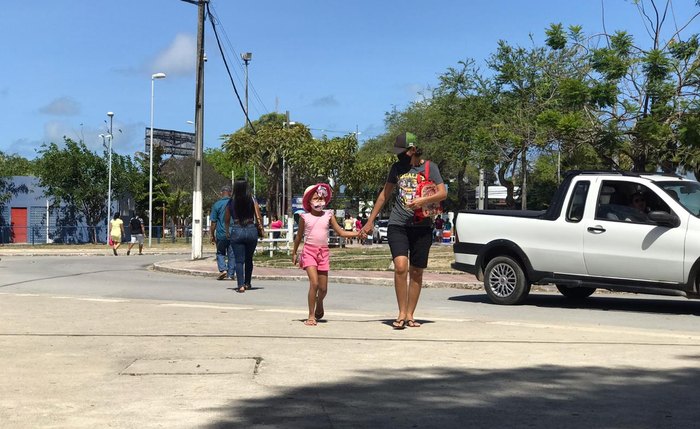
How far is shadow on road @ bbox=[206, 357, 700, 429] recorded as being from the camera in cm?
537

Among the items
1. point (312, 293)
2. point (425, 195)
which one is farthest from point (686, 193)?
point (312, 293)

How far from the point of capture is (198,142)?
88.2 ft

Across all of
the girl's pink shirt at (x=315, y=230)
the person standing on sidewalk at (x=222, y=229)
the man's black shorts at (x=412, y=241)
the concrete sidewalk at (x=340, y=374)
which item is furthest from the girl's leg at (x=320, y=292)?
the person standing on sidewalk at (x=222, y=229)

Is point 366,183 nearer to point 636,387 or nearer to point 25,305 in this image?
point 25,305

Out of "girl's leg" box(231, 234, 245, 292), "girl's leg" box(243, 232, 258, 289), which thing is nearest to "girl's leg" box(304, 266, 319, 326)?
"girl's leg" box(243, 232, 258, 289)

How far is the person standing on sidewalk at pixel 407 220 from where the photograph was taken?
926 centimetres

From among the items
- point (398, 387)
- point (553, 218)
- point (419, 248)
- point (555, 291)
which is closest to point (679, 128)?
point (555, 291)

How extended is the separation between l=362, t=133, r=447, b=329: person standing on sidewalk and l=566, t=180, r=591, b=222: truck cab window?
3.73 metres

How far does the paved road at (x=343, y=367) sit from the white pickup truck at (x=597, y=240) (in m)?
0.50

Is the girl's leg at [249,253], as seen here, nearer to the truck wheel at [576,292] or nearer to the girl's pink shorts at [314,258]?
the girl's pink shorts at [314,258]

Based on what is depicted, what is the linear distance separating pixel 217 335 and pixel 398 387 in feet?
10.1

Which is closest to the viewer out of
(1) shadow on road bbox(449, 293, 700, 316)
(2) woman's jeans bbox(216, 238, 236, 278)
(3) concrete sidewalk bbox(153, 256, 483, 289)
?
(1) shadow on road bbox(449, 293, 700, 316)

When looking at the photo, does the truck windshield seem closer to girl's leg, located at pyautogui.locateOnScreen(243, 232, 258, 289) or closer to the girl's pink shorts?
the girl's pink shorts

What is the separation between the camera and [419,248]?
9312mm
